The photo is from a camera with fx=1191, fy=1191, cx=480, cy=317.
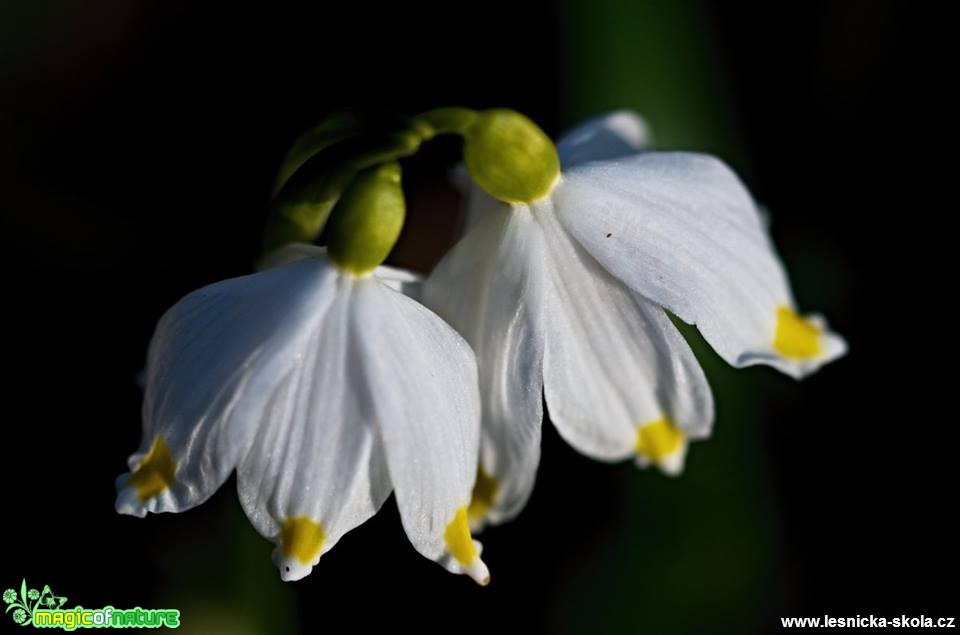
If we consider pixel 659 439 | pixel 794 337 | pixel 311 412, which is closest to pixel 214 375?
pixel 311 412

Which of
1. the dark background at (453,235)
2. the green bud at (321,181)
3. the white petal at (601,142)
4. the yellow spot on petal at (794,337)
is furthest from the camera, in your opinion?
the dark background at (453,235)

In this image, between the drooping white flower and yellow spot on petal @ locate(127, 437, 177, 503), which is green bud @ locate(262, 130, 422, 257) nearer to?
the drooping white flower

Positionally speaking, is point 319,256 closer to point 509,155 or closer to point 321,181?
point 321,181

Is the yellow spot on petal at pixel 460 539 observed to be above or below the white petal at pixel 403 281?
below

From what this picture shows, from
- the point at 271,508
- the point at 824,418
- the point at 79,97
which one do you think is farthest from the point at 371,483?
the point at 79,97

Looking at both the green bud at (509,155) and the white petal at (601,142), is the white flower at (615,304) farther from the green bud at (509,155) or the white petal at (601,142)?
the white petal at (601,142)

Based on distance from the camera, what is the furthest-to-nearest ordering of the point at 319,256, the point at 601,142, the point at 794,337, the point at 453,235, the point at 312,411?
the point at 453,235 → the point at 601,142 → the point at 794,337 → the point at 319,256 → the point at 312,411

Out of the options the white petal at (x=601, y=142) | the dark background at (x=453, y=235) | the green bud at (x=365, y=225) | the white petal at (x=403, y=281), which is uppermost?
the green bud at (x=365, y=225)

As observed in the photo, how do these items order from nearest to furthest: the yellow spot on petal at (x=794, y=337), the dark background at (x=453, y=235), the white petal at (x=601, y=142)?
the yellow spot on petal at (x=794, y=337) < the white petal at (x=601, y=142) < the dark background at (x=453, y=235)

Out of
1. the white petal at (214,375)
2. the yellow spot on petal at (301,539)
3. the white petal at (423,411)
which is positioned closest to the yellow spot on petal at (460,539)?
the white petal at (423,411)

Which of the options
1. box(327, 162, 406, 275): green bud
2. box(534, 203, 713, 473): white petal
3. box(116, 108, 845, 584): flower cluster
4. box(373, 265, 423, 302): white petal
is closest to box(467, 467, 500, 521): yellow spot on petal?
box(116, 108, 845, 584): flower cluster
